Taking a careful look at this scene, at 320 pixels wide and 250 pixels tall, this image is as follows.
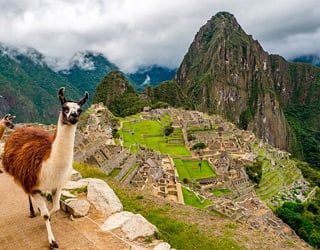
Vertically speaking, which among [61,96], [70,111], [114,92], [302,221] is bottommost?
[302,221]

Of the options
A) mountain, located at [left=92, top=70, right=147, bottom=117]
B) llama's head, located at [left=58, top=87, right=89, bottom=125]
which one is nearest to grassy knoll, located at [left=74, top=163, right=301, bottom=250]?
llama's head, located at [left=58, top=87, right=89, bottom=125]

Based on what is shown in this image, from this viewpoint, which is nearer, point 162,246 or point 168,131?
point 162,246

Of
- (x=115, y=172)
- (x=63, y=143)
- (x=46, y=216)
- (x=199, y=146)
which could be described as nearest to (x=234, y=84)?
(x=199, y=146)

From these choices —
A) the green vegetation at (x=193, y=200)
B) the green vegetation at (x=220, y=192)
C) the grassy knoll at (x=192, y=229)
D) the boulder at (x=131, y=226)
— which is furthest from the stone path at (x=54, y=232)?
the green vegetation at (x=220, y=192)

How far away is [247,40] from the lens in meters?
124

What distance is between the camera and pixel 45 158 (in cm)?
327

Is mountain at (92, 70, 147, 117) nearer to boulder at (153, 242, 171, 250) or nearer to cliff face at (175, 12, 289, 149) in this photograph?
cliff face at (175, 12, 289, 149)

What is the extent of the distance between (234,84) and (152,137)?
273 feet

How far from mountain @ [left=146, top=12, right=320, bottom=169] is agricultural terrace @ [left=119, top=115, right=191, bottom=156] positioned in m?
51.8

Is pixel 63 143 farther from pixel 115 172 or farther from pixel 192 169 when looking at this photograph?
pixel 192 169

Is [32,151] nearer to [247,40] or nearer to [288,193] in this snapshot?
[288,193]

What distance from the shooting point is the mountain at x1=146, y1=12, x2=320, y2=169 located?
324 feet

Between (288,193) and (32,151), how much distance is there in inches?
1018

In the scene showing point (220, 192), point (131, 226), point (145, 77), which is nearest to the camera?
point (131, 226)
